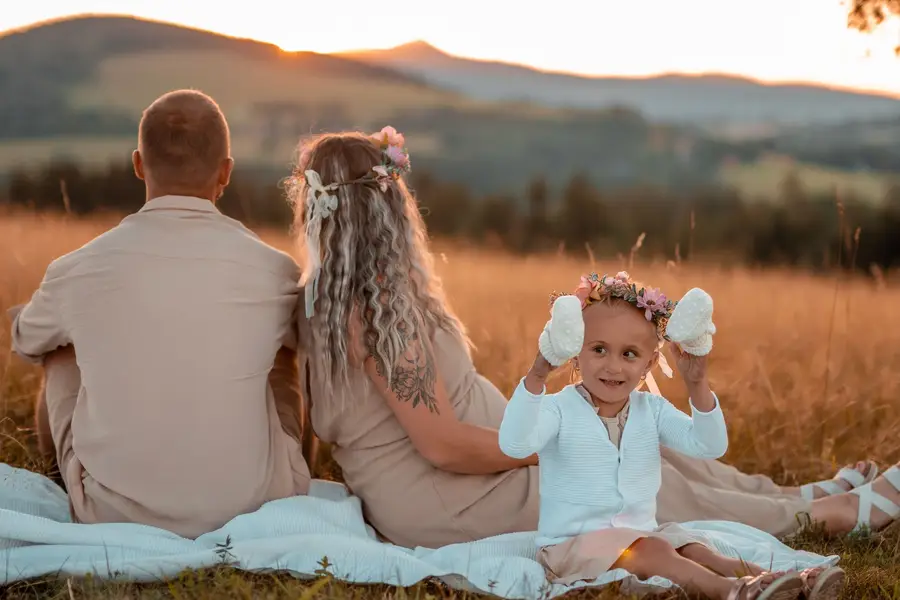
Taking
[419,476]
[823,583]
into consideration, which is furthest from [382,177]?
[823,583]

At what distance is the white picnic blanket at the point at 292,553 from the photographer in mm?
2988

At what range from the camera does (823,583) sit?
2654mm

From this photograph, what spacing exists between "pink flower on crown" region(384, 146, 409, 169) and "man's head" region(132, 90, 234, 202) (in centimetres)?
59

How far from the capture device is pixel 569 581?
Answer: 2896 millimetres

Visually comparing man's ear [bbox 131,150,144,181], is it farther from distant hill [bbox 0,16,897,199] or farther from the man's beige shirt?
distant hill [bbox 0,16,897,199]

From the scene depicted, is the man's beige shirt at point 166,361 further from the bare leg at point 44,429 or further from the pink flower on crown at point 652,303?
the pink flower on crown at point 652,303

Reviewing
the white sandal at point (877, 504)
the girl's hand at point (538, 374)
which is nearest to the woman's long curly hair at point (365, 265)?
the girl's hand at point (538, 374)

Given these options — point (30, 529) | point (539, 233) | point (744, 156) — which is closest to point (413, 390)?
point (30, 529)

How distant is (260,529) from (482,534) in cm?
80

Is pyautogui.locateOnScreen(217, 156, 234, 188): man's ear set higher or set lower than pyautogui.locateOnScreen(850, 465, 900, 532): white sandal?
higher

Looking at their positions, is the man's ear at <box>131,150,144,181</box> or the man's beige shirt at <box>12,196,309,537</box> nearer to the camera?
the man's beige shirt at <box>12,196,309,537</box>

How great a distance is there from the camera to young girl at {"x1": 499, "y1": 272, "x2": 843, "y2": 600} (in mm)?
2809

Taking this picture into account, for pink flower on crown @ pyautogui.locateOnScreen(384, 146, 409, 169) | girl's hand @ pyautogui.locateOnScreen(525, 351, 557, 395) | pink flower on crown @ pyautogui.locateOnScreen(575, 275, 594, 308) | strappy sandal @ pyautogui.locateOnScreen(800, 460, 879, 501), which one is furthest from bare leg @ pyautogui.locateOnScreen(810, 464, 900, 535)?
pink flower on crown @ pyautogui.locateOnScreen(384, 146, 409, 169)

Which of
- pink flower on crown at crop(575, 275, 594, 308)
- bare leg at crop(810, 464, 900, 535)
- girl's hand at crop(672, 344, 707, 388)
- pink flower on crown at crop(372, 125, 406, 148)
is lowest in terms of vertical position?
bare leg at crop(810, 464, 900, 535)
